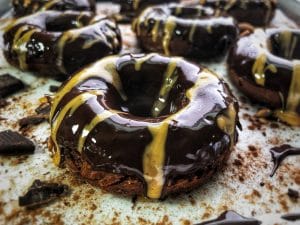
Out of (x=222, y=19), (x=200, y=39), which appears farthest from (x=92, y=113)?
(x=222, y=19)

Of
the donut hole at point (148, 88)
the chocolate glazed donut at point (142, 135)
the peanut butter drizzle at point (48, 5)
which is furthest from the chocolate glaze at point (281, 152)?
the peanut butter drizzle at point (48, 5)

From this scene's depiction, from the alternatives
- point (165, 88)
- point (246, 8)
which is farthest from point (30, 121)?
point (246, 8)

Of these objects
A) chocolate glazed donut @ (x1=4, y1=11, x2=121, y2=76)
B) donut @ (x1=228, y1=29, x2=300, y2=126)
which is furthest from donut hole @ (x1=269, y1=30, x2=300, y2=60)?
chocolate glazed donut @ (x1=4, y1=11, x2=121, y2=76)

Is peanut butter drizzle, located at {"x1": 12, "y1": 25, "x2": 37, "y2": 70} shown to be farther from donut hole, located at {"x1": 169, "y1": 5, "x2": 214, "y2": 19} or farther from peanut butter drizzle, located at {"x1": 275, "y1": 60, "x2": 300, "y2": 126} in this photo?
peanut butter drizzle, located at {"x1": 275, "y1": 60, "x2": 300, "y2": 126}

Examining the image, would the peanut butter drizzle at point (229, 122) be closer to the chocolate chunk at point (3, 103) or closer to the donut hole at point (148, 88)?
the donut hole at point (148, 88)

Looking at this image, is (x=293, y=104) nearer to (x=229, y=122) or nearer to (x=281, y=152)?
(x=281, y=152)

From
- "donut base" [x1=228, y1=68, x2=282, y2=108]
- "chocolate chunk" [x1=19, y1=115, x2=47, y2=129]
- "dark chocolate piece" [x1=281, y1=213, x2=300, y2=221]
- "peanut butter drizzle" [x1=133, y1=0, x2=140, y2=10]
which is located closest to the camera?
"dark chocolate piece" [x1=281, y1=213, x2=300, y2=221]
